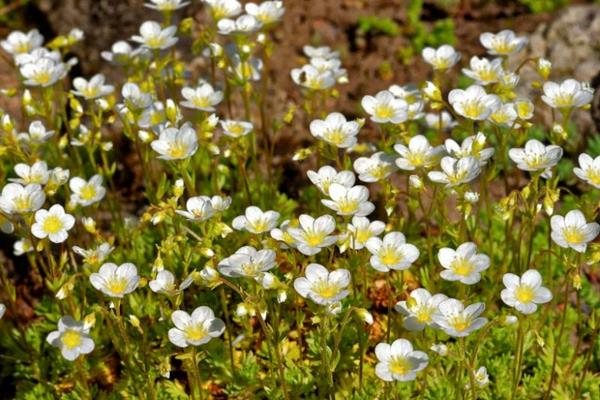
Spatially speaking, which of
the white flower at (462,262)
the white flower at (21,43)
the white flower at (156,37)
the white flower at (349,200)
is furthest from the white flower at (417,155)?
the white flower at (21,43)

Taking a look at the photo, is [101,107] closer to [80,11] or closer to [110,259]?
[110,259]

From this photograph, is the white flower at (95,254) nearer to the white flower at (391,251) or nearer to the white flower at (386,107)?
the white flower at (391,251)

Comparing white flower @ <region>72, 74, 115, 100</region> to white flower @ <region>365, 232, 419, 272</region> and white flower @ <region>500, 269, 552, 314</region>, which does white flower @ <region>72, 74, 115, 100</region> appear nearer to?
Result: white flower @ <region>365, 232, 419, 272</region>

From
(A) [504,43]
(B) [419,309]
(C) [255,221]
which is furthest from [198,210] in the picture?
(A) [504,43]

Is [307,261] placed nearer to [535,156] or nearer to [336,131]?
[336,131]

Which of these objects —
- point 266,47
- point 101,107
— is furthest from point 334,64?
point 101,107
